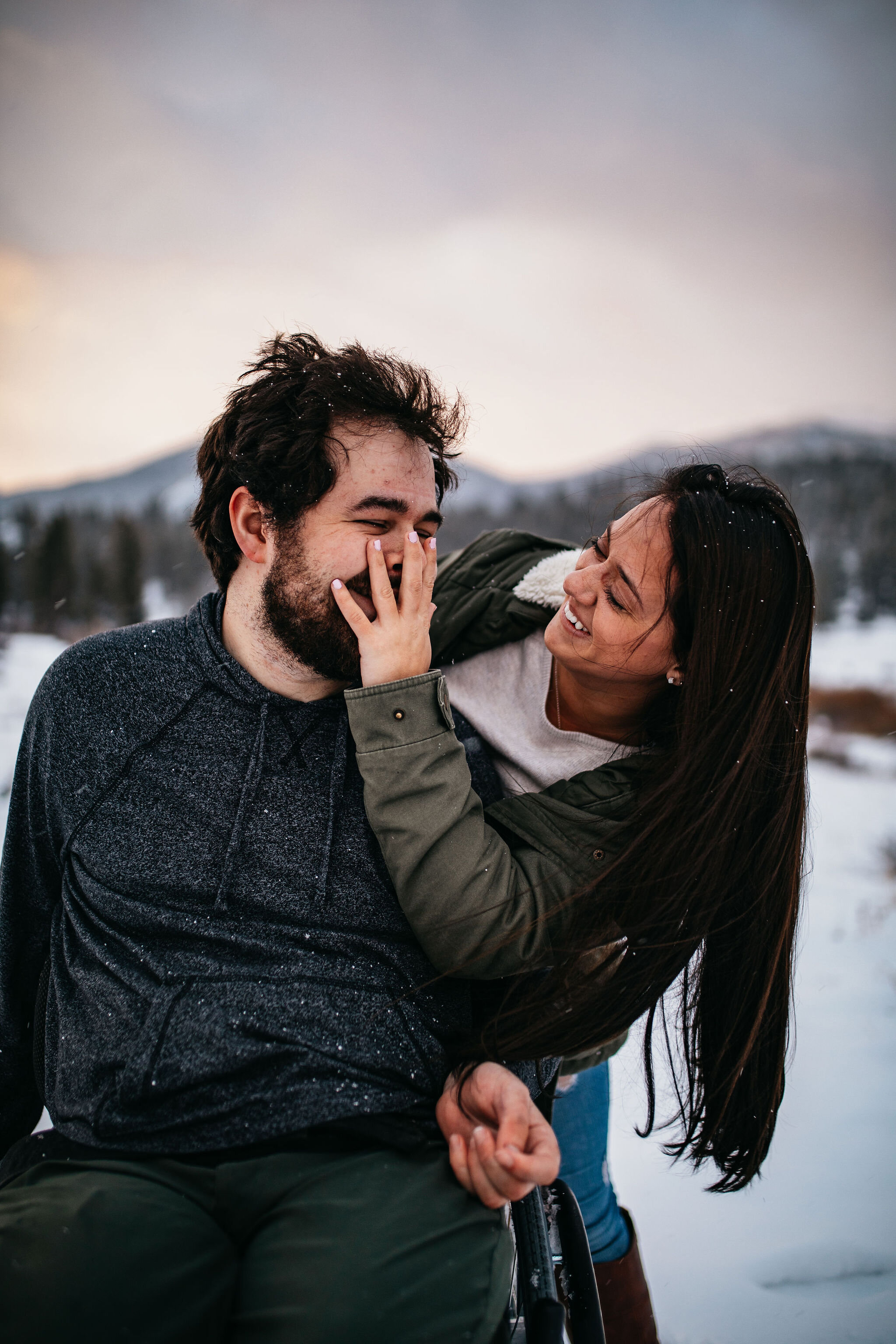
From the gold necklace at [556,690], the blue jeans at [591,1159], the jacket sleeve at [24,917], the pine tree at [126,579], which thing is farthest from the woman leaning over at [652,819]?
the pine tree at [126,579]

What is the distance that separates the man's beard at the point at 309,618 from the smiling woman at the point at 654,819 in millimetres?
109

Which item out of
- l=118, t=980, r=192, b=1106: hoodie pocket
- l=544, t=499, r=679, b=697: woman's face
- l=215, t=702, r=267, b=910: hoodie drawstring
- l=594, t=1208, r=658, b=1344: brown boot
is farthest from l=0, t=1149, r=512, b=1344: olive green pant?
l=544, t=499, r=679, b=697: woman's face

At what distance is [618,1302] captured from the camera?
1817mm

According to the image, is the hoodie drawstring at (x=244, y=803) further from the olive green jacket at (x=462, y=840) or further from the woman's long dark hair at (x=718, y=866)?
the woman's long dark hair at (x=718, y=866)

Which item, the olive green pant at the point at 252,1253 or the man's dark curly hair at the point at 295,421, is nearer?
the olive green pant at the point at 252,1253

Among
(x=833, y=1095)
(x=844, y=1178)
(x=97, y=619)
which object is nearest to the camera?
(x=844, y=1178)

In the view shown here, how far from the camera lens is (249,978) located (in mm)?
1461

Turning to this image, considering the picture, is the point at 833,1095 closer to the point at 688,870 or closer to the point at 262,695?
the point at 688,870

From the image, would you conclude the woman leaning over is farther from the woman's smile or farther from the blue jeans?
the blue jeans

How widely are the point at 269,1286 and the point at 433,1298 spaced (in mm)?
262

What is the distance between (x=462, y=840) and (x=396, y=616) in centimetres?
52

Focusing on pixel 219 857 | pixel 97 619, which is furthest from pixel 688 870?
pixel 97 619

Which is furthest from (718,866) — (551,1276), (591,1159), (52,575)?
(52,575)

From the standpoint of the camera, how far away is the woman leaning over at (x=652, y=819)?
4.80 feet
